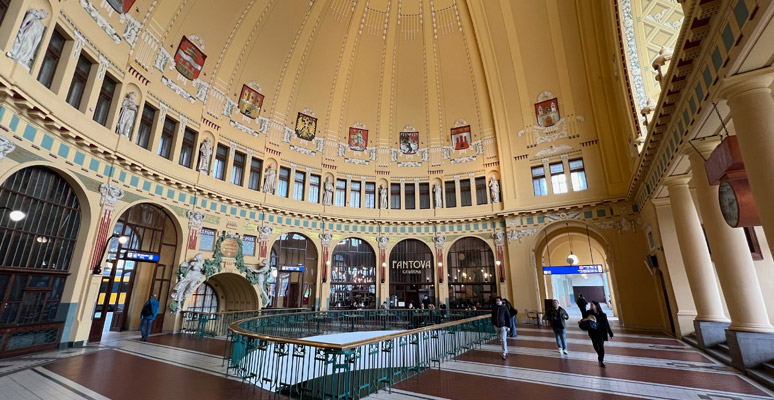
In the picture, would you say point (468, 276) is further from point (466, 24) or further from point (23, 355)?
point (23, 355)

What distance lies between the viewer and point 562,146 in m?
18.7

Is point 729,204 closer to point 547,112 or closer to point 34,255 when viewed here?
point 547,112

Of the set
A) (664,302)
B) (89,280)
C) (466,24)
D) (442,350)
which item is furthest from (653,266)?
(89,280)

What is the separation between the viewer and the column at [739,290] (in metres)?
6.13

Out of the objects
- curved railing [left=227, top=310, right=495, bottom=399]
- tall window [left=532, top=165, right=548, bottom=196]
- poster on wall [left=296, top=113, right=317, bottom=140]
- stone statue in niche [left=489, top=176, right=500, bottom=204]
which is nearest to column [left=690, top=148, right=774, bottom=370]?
curved railing [left=227, top=310, right=495, bottom=399]

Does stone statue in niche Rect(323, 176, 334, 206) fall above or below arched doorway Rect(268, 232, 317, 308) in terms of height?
above

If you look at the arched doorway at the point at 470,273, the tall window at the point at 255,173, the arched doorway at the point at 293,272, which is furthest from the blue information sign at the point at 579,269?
the tall window at the point at 255,173

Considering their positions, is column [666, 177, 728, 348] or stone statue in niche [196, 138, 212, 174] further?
stone statue in niche [196, 138, 212, 174]

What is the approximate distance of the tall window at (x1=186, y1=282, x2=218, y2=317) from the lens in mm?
14973

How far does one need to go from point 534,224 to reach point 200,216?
678 inches

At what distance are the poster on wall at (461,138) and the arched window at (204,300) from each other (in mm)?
16816

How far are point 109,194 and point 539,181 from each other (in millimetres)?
20160

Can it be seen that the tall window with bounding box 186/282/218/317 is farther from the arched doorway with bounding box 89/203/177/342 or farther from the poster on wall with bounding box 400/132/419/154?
the poster on wall with bounding box 400/132/419/154

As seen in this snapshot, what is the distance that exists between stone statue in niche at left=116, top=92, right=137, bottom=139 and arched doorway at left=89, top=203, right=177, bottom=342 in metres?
2.79
